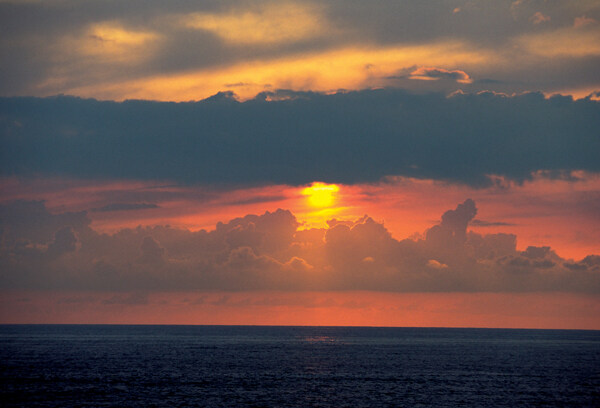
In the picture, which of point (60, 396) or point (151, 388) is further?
point (151, 388)

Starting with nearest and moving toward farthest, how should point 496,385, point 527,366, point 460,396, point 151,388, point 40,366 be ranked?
point 460,396, point 151,388, point 496,385, point 40,366, point 527,366

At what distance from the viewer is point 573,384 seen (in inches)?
4771

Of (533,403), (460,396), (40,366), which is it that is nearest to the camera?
(533,403)

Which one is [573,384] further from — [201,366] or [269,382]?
[201,366]

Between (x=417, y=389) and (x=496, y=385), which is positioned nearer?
(x=417, y=389)

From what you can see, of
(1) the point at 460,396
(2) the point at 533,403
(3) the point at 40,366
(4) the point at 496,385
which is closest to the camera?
(2) the point at 533,403

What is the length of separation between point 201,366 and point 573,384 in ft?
262

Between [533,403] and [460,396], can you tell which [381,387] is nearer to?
[460,396]

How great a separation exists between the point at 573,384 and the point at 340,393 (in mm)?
44823

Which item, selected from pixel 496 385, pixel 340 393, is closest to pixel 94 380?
pixel 340 393

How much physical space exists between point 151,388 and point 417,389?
139 ft

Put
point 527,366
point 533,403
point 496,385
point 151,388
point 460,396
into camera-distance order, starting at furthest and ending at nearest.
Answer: point 527,366
point 496,385
point 151,388
point 460,396
point 533,403

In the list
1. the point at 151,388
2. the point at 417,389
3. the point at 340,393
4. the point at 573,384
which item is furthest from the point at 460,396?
the point at 151,388

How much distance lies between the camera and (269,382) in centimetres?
12075
